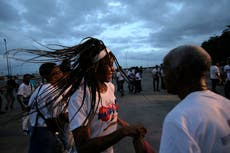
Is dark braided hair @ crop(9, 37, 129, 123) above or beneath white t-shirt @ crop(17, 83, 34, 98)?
above

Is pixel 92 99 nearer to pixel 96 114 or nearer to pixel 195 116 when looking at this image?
pixel 96 114

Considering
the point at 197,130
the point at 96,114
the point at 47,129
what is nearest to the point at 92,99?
the point at 96,114

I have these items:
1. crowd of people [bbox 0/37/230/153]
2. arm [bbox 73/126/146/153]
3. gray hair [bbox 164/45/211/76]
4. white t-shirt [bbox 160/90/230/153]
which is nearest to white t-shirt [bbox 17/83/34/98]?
crowd of people [bbox 0/37/230/153]

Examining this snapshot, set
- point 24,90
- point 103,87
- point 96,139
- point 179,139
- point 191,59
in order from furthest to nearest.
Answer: point 24,90 < point 103,87 < point 96,139 < point 191,59 < point 179,139

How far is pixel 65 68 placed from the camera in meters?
2.73

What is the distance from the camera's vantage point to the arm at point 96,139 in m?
2.13

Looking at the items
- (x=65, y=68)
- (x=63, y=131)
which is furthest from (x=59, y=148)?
(x=65, y=68)

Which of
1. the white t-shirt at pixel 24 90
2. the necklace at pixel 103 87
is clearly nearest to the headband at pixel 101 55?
the necklace at pixel 103 87

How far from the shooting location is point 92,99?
234 centimetres

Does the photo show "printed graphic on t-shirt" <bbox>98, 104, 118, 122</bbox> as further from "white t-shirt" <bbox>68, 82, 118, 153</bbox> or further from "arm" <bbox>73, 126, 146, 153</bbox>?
"arm" <bbox>73, 126, 146, 153</bbox>

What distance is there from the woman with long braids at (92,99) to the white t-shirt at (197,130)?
75 cm

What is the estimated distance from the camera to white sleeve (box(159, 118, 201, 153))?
4.57 feet

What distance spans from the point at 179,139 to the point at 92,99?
1070 mm

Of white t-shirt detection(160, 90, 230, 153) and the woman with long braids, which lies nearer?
white t-shirt detection(160, 90, 230, 153)
